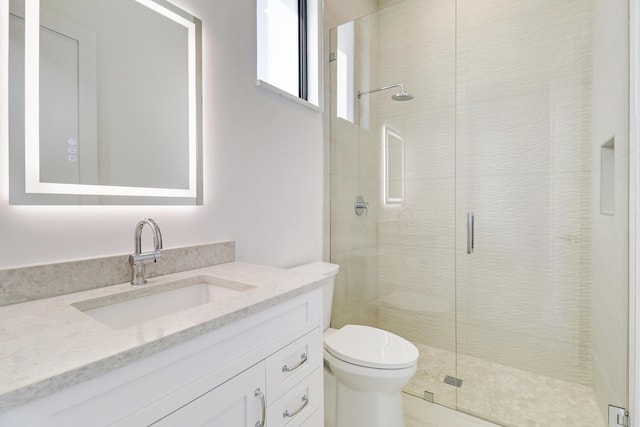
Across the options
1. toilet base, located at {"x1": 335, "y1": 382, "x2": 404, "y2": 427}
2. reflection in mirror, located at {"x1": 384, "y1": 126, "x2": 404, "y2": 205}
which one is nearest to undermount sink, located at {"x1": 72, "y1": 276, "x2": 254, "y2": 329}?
toilet base, located at {"x1": 335, "y1": 382, "x2": 404, "y2": 427}

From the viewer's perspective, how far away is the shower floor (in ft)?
5.26

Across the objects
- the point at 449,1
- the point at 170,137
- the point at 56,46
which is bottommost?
the point at 170,137

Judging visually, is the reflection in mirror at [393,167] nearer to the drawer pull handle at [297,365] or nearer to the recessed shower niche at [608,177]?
the recessed shower niche at [608,177]

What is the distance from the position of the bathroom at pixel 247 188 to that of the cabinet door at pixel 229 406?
59cm

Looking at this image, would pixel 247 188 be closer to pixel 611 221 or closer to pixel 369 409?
pixel 369 409

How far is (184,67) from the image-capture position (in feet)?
4.09

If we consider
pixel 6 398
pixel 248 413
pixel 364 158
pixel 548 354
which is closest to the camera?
pixel 6 398

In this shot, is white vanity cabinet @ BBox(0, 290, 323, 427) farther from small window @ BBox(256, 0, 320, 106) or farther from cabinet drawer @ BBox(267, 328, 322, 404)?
small window @ BBox(256, 0, 320, 106)

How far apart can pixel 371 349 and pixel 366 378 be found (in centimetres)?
14

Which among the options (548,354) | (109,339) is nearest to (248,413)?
(109,339)

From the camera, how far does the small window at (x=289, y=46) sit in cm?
167

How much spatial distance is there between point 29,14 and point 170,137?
1.58 feet

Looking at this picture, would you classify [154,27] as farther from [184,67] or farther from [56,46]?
[56,46]

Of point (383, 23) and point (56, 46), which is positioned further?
point (383, 23)
